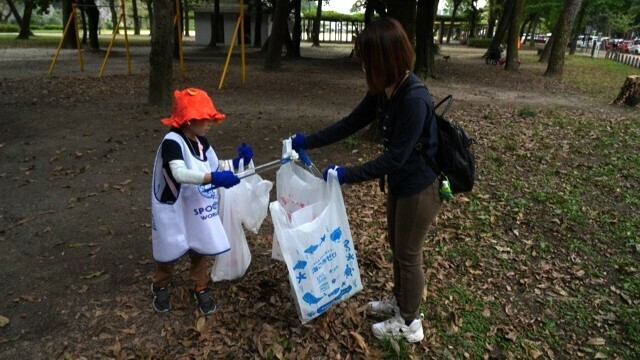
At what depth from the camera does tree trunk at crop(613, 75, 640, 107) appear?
1056cm

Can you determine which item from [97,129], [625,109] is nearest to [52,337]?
[97,129]

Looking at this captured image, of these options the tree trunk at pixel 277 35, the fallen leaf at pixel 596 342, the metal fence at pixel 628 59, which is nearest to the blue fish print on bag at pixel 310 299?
the fallen leaf at pixel 596 342

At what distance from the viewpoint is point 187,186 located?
258 centimetres

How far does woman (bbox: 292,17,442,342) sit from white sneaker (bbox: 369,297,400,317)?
20 centimetres

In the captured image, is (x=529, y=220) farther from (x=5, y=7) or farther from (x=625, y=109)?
(x=5, y=7)

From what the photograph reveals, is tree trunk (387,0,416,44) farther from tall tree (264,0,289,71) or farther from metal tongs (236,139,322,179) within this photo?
tall tree (264,0,289,71)

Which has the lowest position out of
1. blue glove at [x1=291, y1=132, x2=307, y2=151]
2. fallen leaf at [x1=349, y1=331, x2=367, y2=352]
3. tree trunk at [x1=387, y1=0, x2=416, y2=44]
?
fallen leaf at [x1=349, y1=331, x2=367, y2=352]

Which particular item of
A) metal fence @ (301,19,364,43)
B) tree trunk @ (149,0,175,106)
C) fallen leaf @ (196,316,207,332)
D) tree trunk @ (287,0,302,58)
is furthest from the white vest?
metal fence @ (301,19,364,43)

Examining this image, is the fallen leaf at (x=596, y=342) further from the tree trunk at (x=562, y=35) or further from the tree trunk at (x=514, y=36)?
the tree trunk at (x=514, y=36)

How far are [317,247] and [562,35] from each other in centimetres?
1636

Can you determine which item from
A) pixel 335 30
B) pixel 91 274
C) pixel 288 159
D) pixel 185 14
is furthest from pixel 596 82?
pixel 185 14

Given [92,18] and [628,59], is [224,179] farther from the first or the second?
[628,59]

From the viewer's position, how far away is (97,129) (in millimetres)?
7086

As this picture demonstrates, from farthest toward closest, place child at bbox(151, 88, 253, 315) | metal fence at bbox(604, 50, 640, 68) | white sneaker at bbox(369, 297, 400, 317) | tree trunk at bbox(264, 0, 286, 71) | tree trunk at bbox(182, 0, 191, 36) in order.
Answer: tree trunk at bbox(182, 0, 191, 36)
metal fence at bbox(604, 50, 640, 68)
tree trunk at bbox(264, 0, 286, 71)
white sneaker at bbox(369, 297, 400, 317)
child at bbox(151, 88, 253, 315)
